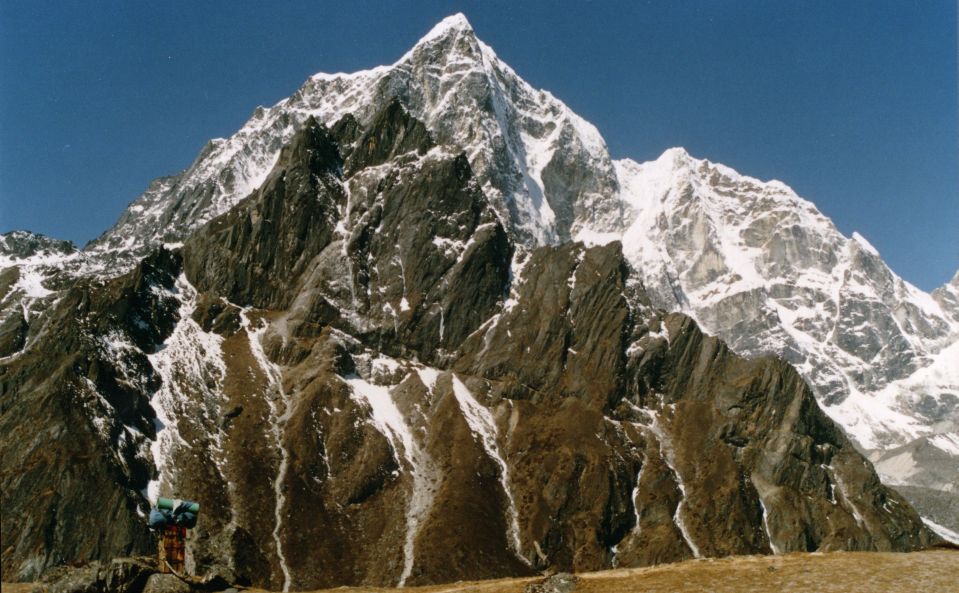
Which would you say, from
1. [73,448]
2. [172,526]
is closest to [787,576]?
[172,526]

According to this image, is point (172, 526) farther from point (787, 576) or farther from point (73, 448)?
point (73, 448)

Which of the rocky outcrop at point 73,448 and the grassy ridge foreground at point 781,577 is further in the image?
the rocky outcrop at point 73,448

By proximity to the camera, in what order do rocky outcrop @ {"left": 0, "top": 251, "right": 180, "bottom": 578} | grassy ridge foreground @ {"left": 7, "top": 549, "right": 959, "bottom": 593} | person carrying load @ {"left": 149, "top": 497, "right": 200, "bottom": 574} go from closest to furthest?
person carrying load @ {"left": 149, "top": 497, "right": 200, "bottom": 574} → grassy ridge foreground @ {"left": 7, "top": 549, "right": 959, "bottom": 593} → rocky outcrop @ {"left": 0, "top": 251, "right": 180, "bottom": 578}

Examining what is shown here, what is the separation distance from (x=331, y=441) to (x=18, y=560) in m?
70.1

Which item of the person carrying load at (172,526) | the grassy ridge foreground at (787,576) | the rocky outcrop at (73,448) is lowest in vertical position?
the grassy ridge foreground at (787,576)

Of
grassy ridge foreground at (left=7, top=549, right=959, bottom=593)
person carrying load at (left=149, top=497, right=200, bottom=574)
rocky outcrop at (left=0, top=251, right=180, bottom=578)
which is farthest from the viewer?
rocky outcrop at (left=0, top=251, right=180, bottom=578)

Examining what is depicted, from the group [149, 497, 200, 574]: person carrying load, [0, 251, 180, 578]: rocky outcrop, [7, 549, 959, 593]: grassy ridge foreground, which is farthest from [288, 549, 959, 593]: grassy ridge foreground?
[0, 251, 180, 578]: rocky outcrop

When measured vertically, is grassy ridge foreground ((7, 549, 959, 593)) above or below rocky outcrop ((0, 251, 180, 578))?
below

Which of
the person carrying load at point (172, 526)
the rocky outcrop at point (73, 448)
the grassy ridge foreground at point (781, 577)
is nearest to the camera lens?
the person carrying load at point (172, 526)

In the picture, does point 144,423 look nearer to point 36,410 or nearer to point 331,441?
point 36,410

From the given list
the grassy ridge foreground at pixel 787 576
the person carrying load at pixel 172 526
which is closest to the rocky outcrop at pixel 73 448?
the person carrying load at pixel 172 526

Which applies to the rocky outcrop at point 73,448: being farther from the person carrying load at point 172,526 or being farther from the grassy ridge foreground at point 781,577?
the grassy ridge foreground at point 781,577

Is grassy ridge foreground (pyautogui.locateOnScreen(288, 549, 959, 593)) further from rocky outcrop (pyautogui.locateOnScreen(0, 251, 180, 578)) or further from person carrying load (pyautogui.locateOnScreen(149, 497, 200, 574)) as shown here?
rocky outcrop (pyautogui.locateOnScreen(0, 251, 180, 578))

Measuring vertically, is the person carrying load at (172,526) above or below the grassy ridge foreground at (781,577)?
above
